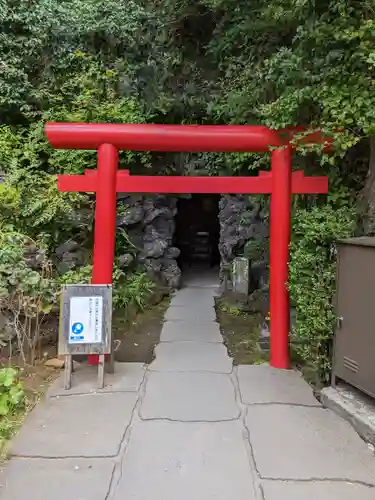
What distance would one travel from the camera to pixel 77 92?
361 inches

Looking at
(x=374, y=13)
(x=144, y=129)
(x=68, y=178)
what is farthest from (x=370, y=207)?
Result: (x=68, y=178)

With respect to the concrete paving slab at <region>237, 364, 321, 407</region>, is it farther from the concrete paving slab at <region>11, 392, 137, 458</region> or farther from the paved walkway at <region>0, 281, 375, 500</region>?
the concrete paving slab at <region>11, 392, 137, 458</region>

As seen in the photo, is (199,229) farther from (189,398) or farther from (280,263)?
(189,398)

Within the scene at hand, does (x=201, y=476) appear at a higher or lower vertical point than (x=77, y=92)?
lower

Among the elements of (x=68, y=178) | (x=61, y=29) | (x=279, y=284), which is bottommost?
(x=279, y=284)

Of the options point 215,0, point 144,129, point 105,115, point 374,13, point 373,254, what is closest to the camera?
A: point 373,254

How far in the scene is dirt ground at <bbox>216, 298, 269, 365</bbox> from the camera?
16.9 ft

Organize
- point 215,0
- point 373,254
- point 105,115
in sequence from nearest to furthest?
point 373,254 < point 215,0 < point 105,115

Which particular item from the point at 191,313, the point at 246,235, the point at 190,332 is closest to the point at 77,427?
the point at 190,332

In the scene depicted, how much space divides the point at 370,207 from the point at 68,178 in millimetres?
3292

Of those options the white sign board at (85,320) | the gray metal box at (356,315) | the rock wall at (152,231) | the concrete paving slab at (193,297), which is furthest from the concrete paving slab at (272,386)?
the rock wall at (152,231)

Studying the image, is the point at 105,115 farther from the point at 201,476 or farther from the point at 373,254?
the point at 201,476

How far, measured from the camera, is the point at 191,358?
5.04 meters

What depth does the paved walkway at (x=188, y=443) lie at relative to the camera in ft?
8.20
